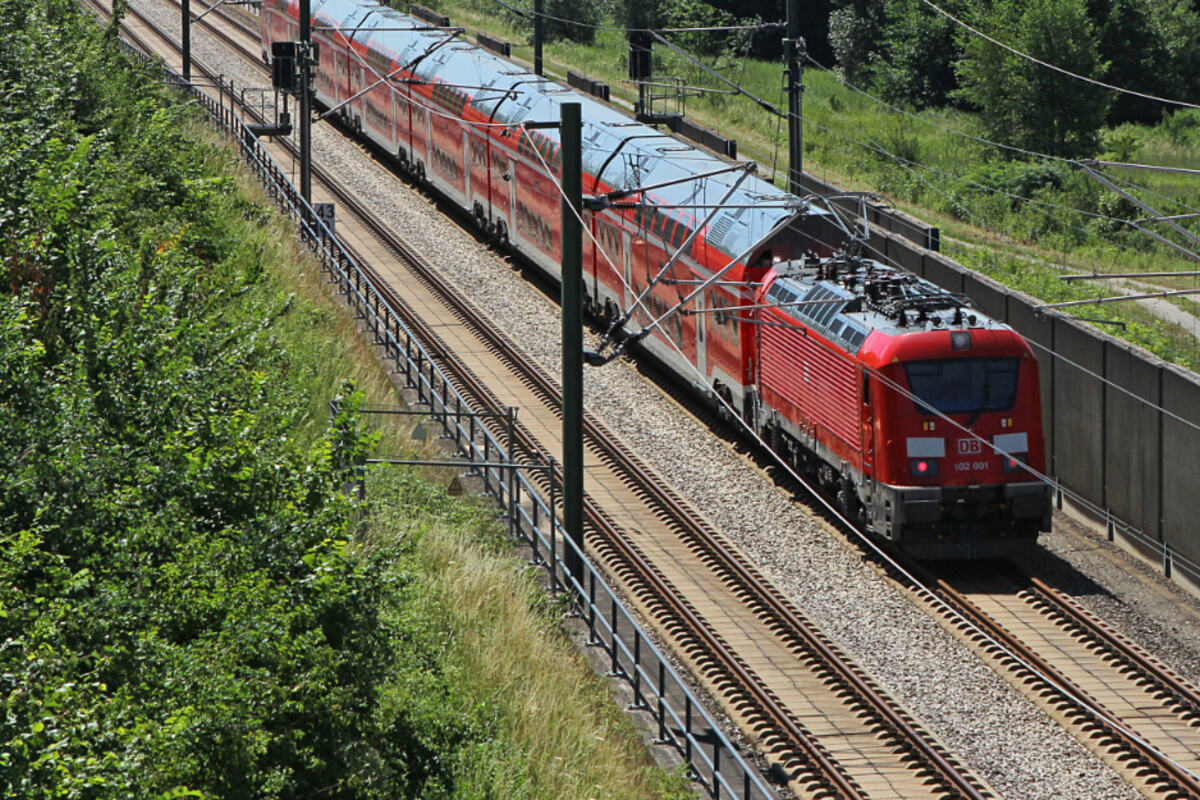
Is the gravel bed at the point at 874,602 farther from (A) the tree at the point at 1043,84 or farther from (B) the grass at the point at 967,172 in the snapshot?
(A) the tree at the point at 1043,84

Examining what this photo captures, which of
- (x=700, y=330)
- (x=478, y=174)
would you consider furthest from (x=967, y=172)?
(x=700, y=330)

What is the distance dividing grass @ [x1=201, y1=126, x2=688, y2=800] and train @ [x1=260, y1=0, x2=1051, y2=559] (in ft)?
10.8

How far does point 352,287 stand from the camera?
103 ft

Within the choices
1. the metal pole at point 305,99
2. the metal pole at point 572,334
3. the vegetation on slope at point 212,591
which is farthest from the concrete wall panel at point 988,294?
the metal pole at point 305,99

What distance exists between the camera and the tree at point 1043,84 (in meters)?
59.7

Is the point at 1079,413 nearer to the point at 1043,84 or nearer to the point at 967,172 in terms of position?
the point at 967,172

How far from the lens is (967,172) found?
57.5 metres

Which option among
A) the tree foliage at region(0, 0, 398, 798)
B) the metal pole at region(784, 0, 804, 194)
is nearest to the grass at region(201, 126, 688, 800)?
the tree foliage at region(0, 0, 398, 798)

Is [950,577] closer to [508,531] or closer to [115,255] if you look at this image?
[508,531]

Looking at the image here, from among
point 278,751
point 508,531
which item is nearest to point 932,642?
point 508,531

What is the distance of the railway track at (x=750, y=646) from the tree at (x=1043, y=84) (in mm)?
36105

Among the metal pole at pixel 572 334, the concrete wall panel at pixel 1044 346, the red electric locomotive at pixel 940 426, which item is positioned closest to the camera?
the metal pole at pixel 572 334

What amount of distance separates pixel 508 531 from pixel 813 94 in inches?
2039

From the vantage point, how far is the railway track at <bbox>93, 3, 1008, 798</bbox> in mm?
16828
